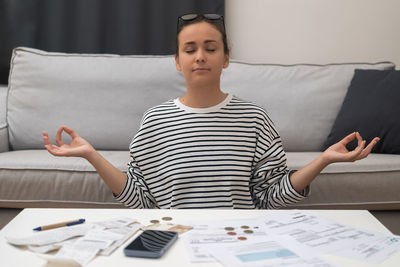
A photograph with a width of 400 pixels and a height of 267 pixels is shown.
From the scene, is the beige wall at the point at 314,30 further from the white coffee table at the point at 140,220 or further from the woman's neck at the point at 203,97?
the white coffee table at the point at 140,220

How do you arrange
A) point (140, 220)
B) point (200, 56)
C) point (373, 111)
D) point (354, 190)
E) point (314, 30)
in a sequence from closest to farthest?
point (140, 220), point (200, 56), point (354, 190), point (373, 111), point (314, 30)

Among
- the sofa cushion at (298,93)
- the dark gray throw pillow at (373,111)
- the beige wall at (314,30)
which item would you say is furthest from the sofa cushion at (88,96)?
the dark gray throw pillow at (373,111)

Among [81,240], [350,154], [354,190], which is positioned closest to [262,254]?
[81,240]

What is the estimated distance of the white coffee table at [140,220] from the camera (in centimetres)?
68

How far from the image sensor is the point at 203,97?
1.17 metres

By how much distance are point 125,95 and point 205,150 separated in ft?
3.64

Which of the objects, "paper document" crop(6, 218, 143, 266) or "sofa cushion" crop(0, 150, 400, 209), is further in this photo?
"sofa cushion" crop(0, 150, 400, 209)

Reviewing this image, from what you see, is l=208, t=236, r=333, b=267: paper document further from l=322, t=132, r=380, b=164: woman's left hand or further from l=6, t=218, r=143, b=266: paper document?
l=322, t=132, r=380, b=164: woman's left hand

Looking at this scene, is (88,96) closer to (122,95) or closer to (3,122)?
(122,95)

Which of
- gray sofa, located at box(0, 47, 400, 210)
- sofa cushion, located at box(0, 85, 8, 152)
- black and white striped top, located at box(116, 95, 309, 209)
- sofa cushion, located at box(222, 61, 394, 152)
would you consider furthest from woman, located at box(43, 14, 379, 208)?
sofa cushion, located at box(0, 85, 8, 152)

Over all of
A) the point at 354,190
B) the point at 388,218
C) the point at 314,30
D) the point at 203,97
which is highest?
the point at 314,30

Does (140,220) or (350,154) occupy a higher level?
(350,154)

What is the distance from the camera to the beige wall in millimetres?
2623

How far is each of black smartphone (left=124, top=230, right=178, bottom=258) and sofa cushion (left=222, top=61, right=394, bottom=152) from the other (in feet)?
4.62
